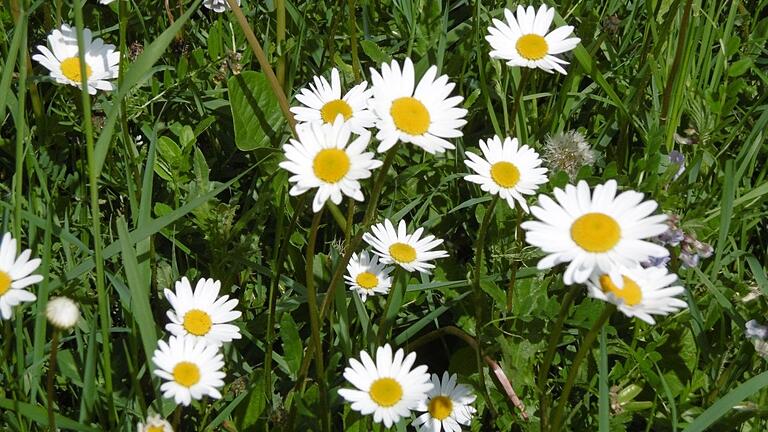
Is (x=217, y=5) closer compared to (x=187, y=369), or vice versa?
(x=187, y=369)

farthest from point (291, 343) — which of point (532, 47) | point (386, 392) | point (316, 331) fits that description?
point (532, 47)

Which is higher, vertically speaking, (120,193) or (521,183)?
(120,193)

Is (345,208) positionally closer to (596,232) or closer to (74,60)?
(74,60)

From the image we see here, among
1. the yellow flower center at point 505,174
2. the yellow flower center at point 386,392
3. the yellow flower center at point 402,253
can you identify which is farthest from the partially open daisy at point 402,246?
the yellow flower center at point 386,392

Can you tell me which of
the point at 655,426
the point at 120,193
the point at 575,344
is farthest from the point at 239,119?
the point at 655,426

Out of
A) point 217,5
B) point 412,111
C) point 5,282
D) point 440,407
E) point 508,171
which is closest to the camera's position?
point 5,282

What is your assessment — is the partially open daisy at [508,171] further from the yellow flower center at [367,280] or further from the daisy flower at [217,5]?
the daisy flower at [217,5]

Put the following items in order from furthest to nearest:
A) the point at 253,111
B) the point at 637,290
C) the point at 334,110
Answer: the point at 253,111
the point at 334,110
the point at 637,290

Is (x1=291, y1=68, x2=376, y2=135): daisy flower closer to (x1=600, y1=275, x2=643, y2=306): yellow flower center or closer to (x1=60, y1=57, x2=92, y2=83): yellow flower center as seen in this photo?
(x1=60, y1=57, x2=92, y2=83): yellow flower center

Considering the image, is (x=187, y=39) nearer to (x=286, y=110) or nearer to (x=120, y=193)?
(x=120, y=193)
